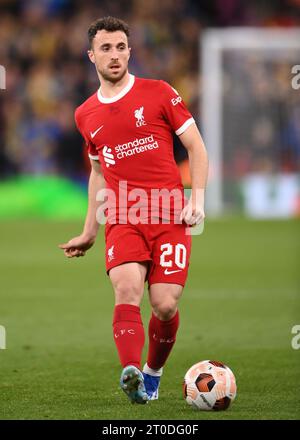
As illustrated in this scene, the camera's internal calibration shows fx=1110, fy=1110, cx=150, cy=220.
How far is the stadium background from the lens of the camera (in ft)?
23.3

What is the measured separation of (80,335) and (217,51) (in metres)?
13.7

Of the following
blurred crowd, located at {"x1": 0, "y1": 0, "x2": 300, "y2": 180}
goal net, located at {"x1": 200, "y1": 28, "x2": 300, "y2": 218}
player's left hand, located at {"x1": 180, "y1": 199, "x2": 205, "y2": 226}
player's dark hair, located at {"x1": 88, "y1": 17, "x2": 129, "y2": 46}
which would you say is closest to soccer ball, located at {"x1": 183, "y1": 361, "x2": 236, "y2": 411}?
player's left hand, located at {"x1": 180, "y1": 199, "x2": 205, "y2": 226}

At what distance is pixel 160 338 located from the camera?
664 cm

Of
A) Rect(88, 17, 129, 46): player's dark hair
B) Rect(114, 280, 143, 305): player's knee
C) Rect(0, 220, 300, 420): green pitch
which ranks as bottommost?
Rect(0, 220, 300, 420): green pitch

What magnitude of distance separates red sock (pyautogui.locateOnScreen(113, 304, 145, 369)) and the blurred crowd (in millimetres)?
15434

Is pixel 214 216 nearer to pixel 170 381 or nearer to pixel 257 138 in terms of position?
pixel 257 138

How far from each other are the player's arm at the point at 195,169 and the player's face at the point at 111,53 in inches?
21.2

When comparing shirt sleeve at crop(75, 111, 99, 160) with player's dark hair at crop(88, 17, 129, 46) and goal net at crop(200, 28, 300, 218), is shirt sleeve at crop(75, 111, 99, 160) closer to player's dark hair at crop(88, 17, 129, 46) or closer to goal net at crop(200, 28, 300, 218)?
player's dark hair at crop(88, 17, 129, 46)

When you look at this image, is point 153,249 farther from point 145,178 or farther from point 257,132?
point 257,132

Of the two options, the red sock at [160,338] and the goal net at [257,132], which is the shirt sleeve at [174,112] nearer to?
the red sock at [160,338]

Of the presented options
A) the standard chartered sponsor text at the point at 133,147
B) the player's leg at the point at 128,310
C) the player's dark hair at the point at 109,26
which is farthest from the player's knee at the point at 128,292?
the player's dark hair at the point at 109,26

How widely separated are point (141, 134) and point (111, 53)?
1.66 ft
